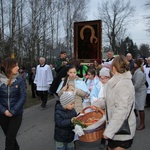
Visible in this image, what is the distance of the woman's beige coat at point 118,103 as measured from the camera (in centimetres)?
315

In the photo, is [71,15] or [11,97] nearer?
[11,97]

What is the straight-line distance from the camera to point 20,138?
6.58m

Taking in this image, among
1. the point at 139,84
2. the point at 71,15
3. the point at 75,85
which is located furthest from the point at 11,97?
the point at 71,15

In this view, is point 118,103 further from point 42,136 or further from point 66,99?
point 42,136

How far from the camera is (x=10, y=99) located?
4.60 meters

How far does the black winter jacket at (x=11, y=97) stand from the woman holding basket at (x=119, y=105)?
5.91 feet

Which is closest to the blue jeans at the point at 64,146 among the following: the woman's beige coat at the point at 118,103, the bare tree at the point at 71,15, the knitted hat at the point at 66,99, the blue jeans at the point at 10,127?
the knitted hat at the point at 66,99

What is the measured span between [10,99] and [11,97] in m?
0.04

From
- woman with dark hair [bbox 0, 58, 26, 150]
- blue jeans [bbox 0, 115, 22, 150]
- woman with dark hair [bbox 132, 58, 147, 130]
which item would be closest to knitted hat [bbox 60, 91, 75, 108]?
woman with dark hair [bbox 0, 58, 26, 150]

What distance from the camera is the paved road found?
5.89 meters

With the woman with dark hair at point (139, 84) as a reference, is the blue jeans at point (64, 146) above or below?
below

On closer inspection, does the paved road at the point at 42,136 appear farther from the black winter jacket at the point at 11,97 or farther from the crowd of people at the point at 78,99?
the black winter jacket at the point at 11,97

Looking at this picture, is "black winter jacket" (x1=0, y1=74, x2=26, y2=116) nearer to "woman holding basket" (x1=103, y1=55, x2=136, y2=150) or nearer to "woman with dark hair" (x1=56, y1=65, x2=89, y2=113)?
"woman with dark hair" (x1=56, y1=65, x2=89, y2=113)

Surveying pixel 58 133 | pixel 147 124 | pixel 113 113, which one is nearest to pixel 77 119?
pixel 58 133
